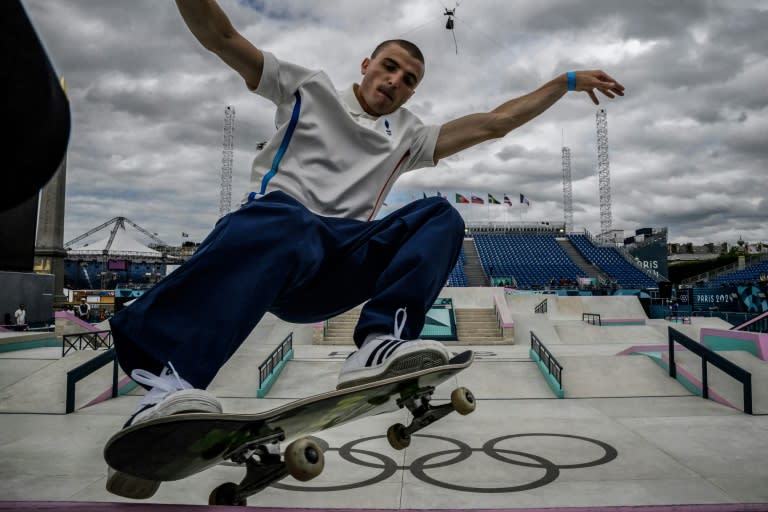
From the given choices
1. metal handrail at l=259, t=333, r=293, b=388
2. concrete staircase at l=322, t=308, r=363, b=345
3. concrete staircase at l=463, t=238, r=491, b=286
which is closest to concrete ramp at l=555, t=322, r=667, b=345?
concrete staircase at l=322, t=308, r=363, b=345

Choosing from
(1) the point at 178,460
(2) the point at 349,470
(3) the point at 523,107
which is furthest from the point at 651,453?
(1) the point at 178,460

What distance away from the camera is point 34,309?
68.5 feet

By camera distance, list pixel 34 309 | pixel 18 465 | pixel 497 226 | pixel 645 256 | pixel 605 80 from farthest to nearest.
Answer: pixel 497 226
pixel 645 256
pixel 34 309
pixel 18 465
pixel 605 80

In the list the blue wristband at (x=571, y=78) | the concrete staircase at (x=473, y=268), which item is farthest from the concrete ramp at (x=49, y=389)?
the concrete staircase at (x=473, y=268)

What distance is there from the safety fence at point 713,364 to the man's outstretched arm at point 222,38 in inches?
262

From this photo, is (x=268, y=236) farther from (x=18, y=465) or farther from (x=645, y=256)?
(x=645, y=256)

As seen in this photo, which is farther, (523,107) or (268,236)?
(523,107)

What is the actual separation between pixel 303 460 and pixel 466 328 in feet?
56.8

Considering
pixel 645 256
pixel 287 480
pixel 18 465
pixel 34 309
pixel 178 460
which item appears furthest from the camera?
pixel 645 256

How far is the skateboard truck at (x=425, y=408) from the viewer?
2291mm

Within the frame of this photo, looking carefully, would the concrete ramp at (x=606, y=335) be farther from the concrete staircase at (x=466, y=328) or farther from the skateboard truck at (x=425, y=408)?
the skateboard truck at (x=425, y=408)

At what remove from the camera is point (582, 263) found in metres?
47.6

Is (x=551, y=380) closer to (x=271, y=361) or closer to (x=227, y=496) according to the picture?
(x=271, y=361)

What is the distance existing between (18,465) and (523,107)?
15.8ft
